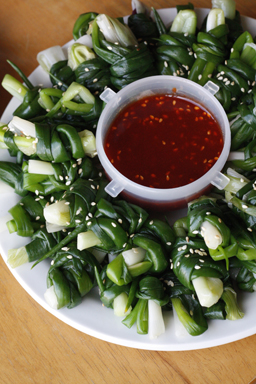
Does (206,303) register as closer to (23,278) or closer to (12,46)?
(23,278)

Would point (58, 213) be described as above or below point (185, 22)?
below

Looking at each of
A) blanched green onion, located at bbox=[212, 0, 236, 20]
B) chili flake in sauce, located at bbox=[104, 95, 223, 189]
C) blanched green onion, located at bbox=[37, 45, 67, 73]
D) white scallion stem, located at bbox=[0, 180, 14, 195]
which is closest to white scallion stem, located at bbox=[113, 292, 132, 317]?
chili flake in sauce, located at bbox=[104, 95, 223, 189]

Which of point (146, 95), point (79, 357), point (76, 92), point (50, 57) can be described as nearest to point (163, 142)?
point (146, 95)

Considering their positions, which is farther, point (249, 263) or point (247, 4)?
point (247, 4)

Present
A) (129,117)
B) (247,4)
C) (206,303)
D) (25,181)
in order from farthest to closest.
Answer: (247,4) → (129,117) → (25,181) → (206,303)

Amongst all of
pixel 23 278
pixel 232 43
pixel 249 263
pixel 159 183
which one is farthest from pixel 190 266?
pixel 232 43

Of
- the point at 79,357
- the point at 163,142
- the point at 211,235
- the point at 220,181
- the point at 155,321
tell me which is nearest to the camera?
the point at 211,235

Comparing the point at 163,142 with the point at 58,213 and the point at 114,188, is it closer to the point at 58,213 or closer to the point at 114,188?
the point at 114,188
